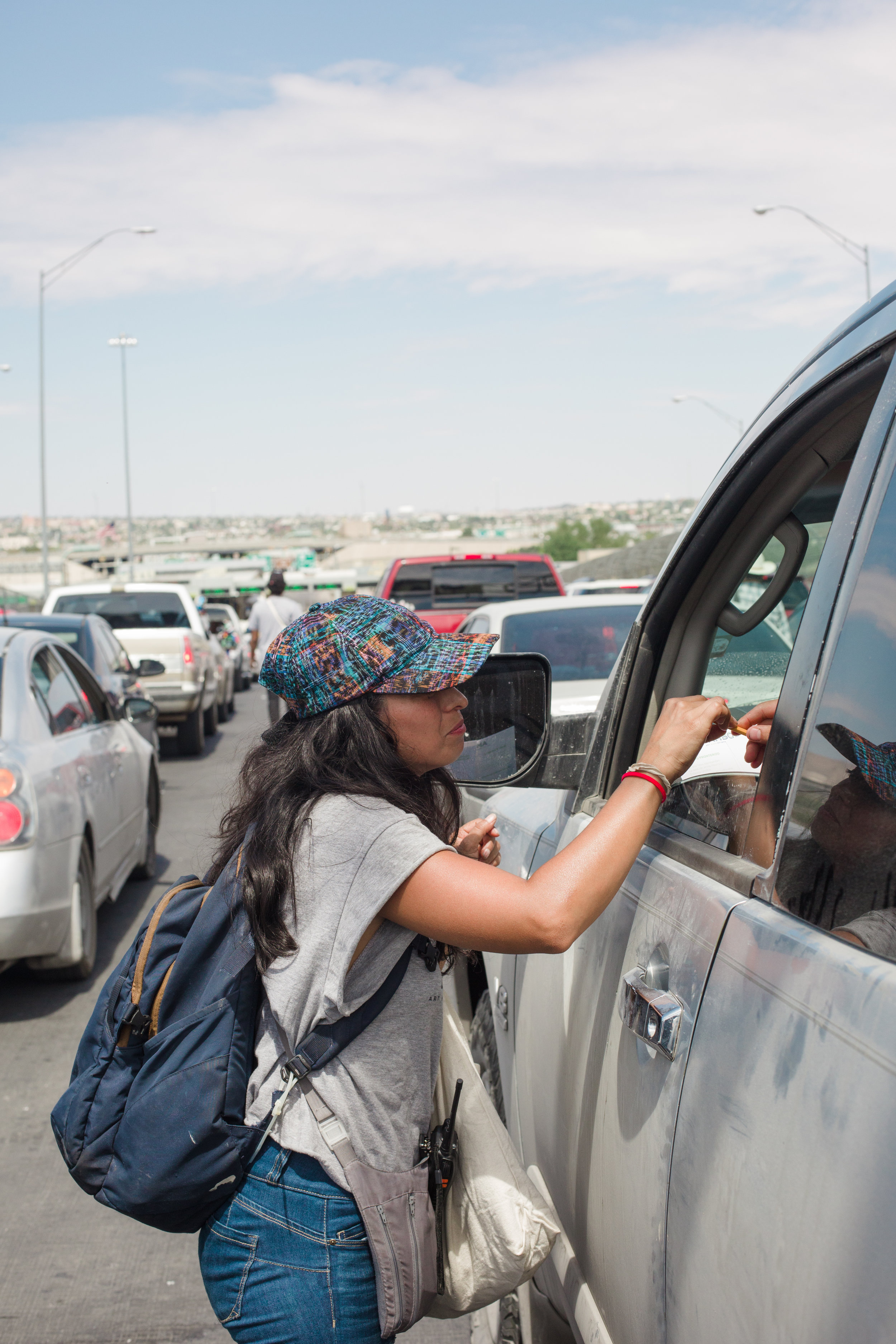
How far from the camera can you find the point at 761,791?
1.64m

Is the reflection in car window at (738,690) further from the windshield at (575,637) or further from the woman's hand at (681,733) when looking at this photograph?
the windshield at (575,637)

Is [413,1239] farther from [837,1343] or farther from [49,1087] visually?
[49,1087]

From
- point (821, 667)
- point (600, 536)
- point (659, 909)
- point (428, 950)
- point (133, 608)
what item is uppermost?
point (821, 667)

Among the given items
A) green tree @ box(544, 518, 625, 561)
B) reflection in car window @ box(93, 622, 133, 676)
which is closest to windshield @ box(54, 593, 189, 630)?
reflection in car window @ box(93, 622, 133, 676)

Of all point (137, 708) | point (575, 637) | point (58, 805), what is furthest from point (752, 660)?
point (137, 708)

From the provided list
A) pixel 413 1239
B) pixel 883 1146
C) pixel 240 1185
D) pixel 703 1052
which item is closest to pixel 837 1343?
pixel 883 1146

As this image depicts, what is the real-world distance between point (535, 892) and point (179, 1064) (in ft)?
1.93

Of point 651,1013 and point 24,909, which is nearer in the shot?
point 651,1013

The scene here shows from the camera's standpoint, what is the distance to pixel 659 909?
182cm

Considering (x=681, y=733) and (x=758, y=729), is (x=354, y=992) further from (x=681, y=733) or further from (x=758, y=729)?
(x=758, y=729)

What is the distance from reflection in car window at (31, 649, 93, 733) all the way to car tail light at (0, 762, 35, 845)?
871 mm

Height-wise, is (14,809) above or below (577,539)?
above

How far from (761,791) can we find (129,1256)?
2.97 metres

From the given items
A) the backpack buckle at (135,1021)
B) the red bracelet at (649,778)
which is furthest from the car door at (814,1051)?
the backpack buckle at (135,1021)
